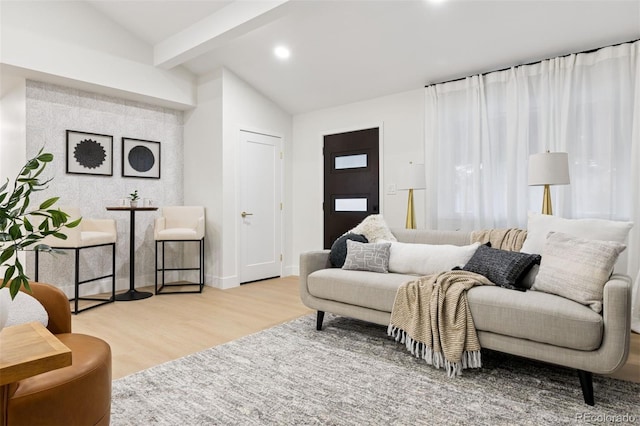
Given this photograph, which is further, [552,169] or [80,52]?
[80,52]

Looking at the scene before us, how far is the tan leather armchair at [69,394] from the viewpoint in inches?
48.6

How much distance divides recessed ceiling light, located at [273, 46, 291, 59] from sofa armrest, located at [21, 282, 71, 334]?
338 centimetres

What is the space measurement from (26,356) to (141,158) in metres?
4.12

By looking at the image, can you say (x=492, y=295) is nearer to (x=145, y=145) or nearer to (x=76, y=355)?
(x=76, y=355)

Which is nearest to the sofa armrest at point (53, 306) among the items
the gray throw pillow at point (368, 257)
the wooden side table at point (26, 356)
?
Answer: the wooden side table at point (26, 356)

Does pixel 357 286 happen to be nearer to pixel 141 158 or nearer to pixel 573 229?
pixel 573 229

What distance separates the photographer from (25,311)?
1.66 m

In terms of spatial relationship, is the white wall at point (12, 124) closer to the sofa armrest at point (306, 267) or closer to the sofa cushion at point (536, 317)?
the sofa armrest at point (306, 267)

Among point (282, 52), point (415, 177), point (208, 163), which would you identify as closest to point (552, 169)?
point (415, 177)

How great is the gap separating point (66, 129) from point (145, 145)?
2.87 feet

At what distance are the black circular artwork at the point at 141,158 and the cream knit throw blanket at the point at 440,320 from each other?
3759mm

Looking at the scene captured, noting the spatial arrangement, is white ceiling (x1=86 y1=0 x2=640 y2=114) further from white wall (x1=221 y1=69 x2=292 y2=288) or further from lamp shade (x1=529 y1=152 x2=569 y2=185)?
lamp shade (x1=529 y1=152 x2=569 y2=185)

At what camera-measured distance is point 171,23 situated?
4102 mm

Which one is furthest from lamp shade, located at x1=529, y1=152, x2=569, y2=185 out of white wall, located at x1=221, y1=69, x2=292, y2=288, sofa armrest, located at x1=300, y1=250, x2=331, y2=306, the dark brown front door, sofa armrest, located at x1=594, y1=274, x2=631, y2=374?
white wall, located at x1=221, y1=69, x2=292, y2=288
